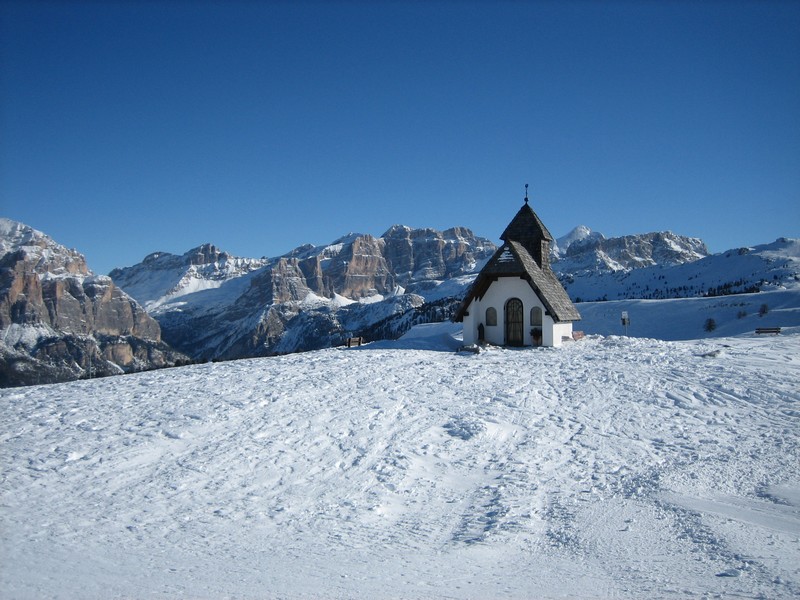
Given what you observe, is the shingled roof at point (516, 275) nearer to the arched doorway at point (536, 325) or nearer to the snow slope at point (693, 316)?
the arched doorway at point (536, 325)

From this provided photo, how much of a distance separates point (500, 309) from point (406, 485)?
69.6 feet

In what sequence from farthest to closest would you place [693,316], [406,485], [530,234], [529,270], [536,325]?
[693,316] < [530,234] < [536,325] < [529,270] < [406,485]

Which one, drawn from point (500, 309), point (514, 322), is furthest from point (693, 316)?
point (500, 309)

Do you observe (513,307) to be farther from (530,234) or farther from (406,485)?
(406,485)

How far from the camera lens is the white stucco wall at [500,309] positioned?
33.9m

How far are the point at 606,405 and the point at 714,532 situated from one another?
29.1ft

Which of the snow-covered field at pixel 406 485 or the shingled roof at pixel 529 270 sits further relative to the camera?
the shingled roof at pixel 529 270

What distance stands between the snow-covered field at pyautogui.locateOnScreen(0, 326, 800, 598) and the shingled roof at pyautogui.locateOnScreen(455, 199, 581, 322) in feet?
30.2

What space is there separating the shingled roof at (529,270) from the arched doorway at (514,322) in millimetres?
1637

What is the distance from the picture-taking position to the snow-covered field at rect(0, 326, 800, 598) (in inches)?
401

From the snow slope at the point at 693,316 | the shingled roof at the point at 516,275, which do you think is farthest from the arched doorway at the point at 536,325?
the snow slope at the point at 693,316

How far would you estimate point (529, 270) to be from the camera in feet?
110

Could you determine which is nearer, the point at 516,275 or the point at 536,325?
the point at 516,275

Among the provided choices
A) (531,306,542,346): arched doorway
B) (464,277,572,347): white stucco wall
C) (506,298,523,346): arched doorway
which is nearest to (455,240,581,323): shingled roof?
(464,277,572,347): white stucco wall
